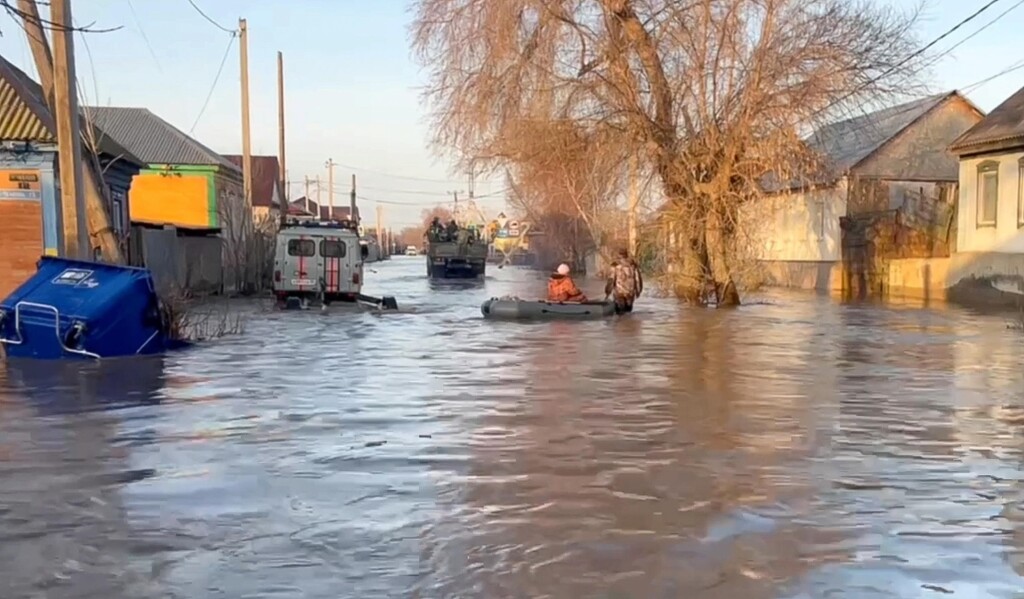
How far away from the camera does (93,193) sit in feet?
58.2

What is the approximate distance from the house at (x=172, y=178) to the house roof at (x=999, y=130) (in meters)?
30.5

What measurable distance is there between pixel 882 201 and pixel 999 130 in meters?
9.40

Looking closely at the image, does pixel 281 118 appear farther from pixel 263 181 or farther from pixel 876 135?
pixel 263 181

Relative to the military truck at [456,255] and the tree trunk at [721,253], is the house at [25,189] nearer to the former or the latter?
the tree trunk at [721,253]

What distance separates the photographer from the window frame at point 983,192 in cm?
3003

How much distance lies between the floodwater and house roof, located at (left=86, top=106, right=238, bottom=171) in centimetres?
3517

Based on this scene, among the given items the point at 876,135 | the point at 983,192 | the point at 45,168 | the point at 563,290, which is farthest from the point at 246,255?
the point at 876,135

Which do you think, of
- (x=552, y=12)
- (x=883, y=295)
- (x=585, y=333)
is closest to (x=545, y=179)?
(x=552, y=12)

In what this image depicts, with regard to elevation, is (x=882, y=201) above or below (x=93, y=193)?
above

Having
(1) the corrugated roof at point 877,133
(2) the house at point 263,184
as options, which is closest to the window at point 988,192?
(1) the corrugated roof at point 877,133

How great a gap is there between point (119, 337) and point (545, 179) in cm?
1446

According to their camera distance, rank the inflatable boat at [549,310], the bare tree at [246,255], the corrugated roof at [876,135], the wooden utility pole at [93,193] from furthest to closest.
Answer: the corrugated roof at [876,135] < the bare tree at [246,255] < the inflatable boat at [549,310] < the wooden utility pole at [93,193]

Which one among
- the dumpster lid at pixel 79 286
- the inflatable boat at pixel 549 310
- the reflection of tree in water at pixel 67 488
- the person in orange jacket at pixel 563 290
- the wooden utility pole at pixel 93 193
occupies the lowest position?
the reflection of tree in water at pixel 67 488

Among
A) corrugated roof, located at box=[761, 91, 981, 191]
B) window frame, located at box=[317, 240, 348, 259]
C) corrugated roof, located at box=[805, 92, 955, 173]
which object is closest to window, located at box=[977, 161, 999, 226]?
corrugated roof, located at box=[761, 91, 981, 191]
